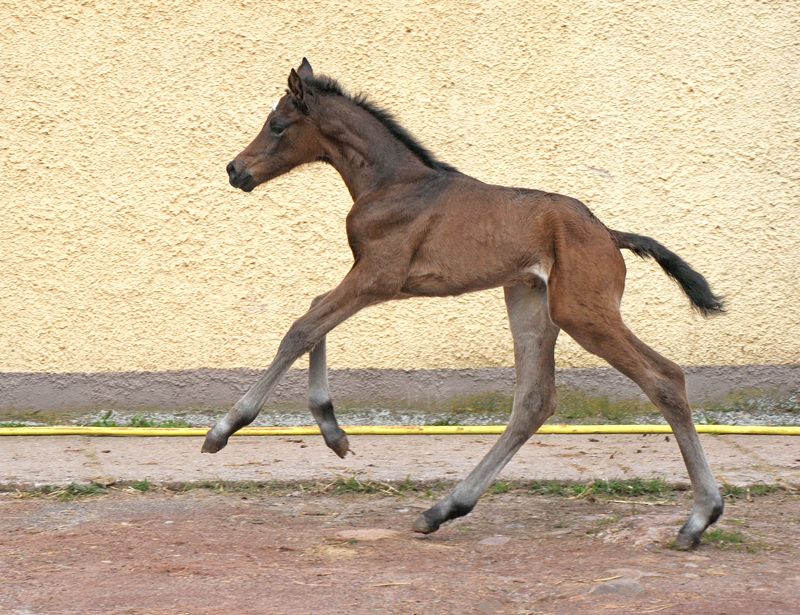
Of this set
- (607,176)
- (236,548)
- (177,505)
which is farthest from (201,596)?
(607,176)

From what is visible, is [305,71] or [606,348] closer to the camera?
[606,348]

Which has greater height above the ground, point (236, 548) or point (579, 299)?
point (579, 299)

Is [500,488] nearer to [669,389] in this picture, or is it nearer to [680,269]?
[669,389]

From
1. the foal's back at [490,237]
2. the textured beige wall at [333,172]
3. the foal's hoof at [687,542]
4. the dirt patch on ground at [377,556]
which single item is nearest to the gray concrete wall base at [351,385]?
the textured beige wall at [333,172]

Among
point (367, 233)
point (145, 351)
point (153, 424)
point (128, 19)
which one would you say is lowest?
point (153, 424)

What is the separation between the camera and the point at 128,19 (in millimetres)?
6137

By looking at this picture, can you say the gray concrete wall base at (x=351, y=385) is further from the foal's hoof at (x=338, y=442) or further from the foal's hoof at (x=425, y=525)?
the foal's hoof at (x=425, y=525)

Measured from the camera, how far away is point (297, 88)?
399 cm

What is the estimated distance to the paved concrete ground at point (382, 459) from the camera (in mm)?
4754

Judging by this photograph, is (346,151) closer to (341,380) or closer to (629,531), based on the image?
(629,531)

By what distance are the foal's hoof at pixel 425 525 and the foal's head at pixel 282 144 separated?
5.44ft

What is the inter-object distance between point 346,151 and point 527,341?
1.18m

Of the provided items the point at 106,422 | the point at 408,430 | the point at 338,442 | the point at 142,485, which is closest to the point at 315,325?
the point at 338,442

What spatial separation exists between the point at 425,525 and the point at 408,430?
6.20 feet
